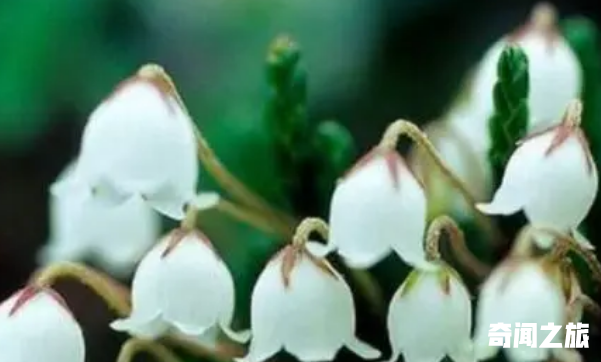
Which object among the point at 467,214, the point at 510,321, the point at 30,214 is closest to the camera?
the point at 510,321

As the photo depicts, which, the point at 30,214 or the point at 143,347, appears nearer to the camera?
the point at 143,347

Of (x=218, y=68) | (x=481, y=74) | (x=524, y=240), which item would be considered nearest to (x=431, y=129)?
(x=481, y=74)

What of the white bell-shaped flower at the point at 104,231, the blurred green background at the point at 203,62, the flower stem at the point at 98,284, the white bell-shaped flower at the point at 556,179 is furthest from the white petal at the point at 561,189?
the blurred green background at the point at 203,62

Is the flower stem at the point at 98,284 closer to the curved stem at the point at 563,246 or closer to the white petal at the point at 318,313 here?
the white petal at the point at 318,313

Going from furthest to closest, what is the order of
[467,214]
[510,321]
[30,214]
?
[30,214], [467,214], [510,321]

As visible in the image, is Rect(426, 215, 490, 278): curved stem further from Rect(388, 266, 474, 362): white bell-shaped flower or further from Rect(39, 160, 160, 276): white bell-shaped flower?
Rect(39, 160, 160, 276): white bell-shaped flower

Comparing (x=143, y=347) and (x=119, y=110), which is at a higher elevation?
(x=119, y=110)

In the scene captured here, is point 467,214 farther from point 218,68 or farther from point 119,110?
point 218,68
